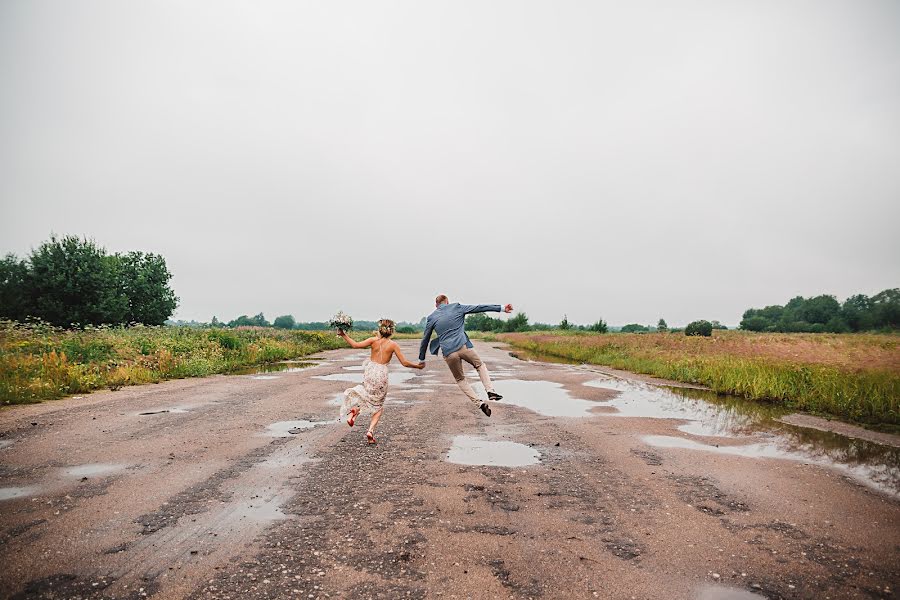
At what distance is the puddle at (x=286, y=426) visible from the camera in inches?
321

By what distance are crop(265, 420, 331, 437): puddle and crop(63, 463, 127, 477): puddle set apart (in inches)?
93.0

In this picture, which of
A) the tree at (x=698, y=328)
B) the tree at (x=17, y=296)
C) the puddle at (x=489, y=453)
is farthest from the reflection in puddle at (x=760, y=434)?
the tree at (x=17, y=296)

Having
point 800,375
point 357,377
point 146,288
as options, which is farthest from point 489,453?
point 146,288

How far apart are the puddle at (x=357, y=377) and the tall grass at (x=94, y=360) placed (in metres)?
4.75

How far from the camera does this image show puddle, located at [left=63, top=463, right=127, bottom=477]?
18.9 feet

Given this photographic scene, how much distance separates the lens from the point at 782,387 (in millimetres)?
13680

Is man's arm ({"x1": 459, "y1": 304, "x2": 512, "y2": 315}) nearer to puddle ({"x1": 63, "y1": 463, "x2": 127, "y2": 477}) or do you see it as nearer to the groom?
the groom

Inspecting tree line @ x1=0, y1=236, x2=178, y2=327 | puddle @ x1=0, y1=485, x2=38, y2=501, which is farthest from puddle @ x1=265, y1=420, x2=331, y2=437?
tree line @ x1=0, y1=236, x2=178, y2=327

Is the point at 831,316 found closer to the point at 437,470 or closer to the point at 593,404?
the point at 593,404

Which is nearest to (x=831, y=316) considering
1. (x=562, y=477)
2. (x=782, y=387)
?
(x=782, y=387)

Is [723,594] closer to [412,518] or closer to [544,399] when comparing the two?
[412,518]

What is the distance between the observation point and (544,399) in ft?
42.0

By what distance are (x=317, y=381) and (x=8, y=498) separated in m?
10.6

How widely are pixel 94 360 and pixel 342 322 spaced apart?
40.2 ft
